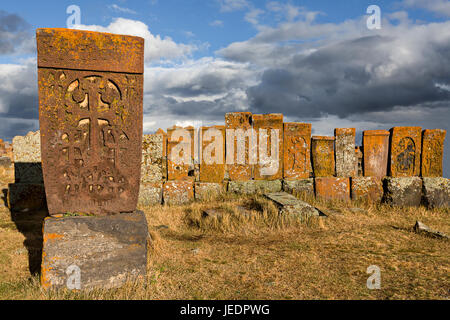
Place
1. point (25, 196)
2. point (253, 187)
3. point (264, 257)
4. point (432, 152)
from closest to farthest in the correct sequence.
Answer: point (264, 257)
point (25, 196)
point (253, 187)
point (432, 152)

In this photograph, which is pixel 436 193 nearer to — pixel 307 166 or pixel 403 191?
pixel 403 191

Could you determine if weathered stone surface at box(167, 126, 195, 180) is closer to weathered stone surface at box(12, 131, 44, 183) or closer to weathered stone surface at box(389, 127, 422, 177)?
weathered stone surface at box(12, 131, 44, 183)

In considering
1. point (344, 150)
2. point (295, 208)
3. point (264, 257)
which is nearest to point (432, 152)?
point (344, 150)

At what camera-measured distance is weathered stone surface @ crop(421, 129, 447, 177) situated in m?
7.50

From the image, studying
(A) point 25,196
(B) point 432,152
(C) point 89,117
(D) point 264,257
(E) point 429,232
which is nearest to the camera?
(C) point 89,117

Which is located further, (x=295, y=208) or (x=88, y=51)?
(x=295, y=208)

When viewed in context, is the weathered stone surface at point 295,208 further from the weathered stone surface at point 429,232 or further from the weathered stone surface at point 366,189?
the weathered stone surface at point 366,189

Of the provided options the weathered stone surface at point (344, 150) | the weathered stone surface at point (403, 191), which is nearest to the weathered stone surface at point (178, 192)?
the weathered stone surface at point (344, 150)

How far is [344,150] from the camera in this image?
742 cm

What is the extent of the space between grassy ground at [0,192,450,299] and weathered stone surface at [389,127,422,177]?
1.59 meters

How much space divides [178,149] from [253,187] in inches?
73.3
